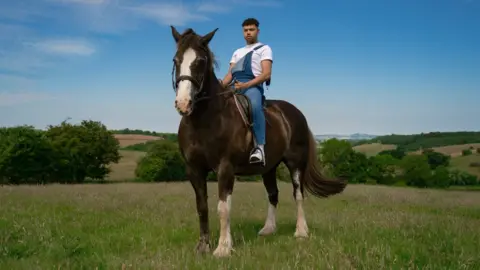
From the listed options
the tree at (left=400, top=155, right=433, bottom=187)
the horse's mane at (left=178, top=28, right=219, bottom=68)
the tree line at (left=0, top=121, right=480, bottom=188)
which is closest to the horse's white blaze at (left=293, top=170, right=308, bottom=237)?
the horse's mane at (left=178, top=28, right=219, bottom=68)

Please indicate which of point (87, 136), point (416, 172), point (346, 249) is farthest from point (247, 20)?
point (416, 172)

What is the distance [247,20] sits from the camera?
298 inches

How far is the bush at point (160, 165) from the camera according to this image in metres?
70.2

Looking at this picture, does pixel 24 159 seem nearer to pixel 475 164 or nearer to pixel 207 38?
pixel 207 38

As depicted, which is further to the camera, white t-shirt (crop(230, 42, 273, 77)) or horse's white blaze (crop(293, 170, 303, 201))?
horse's white blaze (crop(293, 170, 303, 201))

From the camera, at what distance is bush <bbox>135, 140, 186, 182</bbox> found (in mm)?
70250

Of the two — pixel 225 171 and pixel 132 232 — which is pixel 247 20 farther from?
pixel 132 232

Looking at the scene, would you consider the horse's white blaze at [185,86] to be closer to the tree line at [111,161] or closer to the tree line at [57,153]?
the tree line at [111,161]

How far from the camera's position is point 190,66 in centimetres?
598

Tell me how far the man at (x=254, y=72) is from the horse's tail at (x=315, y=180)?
2.45 meters

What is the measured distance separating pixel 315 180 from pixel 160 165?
2493 inches

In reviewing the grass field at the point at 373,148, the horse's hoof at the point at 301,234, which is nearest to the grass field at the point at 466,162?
the grass field at the point at 373,148

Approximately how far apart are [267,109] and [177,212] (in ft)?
15.6

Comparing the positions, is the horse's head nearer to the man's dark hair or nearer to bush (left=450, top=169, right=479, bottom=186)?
the man's dark hair
